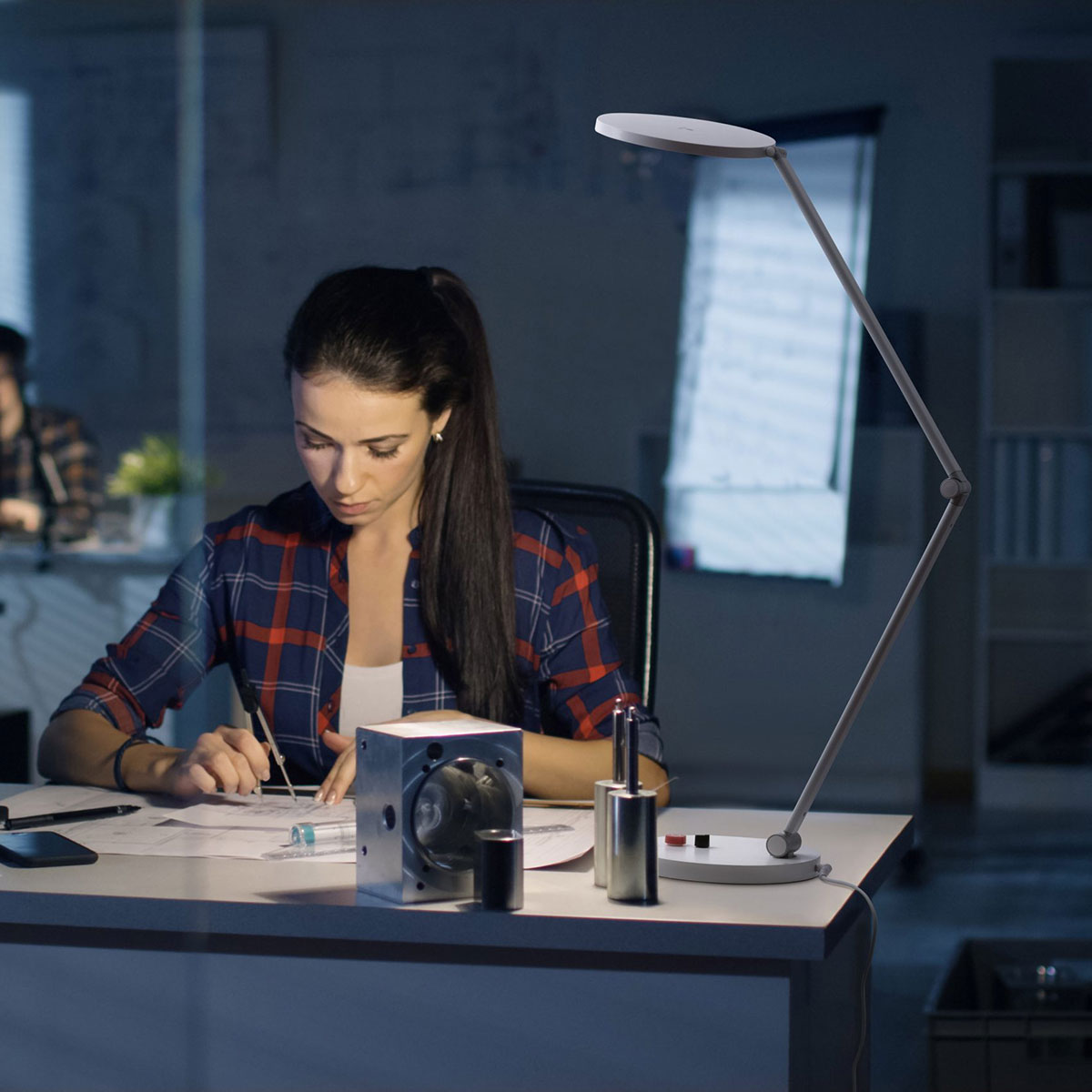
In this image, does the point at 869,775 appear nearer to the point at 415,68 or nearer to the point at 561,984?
the point at 415,68

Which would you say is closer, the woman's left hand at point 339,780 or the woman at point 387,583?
the woman's left hand at point 339,780

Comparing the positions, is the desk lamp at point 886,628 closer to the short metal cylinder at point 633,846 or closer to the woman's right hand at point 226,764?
the short metal cylinder at point 633,846

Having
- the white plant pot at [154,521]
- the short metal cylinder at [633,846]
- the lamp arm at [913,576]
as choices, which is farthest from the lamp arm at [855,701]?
the white plant pot at [154,521]

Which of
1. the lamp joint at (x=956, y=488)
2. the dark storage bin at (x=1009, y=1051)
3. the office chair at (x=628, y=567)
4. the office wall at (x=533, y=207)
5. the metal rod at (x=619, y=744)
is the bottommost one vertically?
the dark storage bin at (x=1009, y=1051)

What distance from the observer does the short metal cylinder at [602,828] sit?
1.06 metres

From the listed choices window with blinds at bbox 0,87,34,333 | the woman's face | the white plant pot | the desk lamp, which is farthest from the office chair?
window with blinds at bbox 0,87,34,333

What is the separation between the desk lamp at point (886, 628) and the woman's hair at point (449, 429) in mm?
443

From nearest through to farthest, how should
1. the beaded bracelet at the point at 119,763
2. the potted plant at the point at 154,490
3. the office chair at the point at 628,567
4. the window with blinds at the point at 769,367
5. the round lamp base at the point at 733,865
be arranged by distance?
the round lamp base at the point at 733,865 < the beaded bracelet at the point at 119,763 < the office chair at the point at 628,567 < the potted plant at the point at 154,490 < the window with blinds at the point at 769,367

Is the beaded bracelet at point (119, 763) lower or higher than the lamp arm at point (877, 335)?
lower

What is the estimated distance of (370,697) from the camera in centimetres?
167

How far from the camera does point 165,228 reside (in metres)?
4.84

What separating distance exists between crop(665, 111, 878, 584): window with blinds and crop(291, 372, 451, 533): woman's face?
2.70 m

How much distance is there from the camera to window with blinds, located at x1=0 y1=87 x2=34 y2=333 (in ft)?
15.4

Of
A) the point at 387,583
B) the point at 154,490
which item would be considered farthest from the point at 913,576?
the point at 154,490
